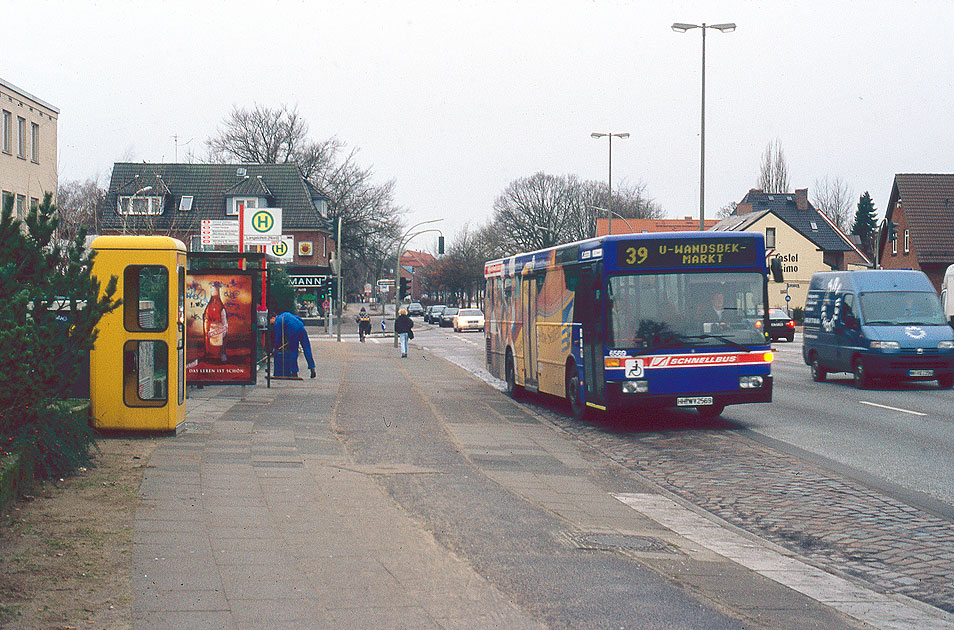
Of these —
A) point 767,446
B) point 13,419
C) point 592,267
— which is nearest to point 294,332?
point 592,267

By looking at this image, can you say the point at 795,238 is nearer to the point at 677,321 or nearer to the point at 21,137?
the point at 21,137

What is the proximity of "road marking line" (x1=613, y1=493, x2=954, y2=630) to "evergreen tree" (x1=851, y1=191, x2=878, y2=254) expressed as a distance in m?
105

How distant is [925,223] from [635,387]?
48.5 metres

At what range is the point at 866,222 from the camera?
110 meters

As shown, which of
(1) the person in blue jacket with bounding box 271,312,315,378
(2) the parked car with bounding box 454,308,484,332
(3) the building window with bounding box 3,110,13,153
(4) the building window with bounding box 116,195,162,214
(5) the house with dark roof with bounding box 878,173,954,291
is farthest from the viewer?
(2) the parked car with bounding box 454,308,484,332

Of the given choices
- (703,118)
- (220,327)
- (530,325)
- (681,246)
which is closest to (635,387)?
(681,246)

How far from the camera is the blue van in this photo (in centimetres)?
1975

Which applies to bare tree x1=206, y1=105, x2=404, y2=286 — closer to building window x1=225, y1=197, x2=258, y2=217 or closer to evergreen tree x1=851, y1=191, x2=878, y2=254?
building window x1=225, y1=197, x2=258, y2=217

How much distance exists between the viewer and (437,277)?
129375 millimetres

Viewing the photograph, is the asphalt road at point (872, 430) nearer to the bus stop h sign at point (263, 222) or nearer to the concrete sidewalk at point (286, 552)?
the concrete sidewalk at point (286, 552)

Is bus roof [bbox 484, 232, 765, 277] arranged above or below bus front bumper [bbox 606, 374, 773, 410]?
above

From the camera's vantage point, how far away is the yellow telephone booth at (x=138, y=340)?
427 inches

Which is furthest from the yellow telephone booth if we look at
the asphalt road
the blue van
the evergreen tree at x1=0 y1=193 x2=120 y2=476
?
the blue van

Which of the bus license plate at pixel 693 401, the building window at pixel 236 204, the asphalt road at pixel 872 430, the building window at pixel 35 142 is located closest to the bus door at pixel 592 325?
the bus license plate at pixel 693 401
